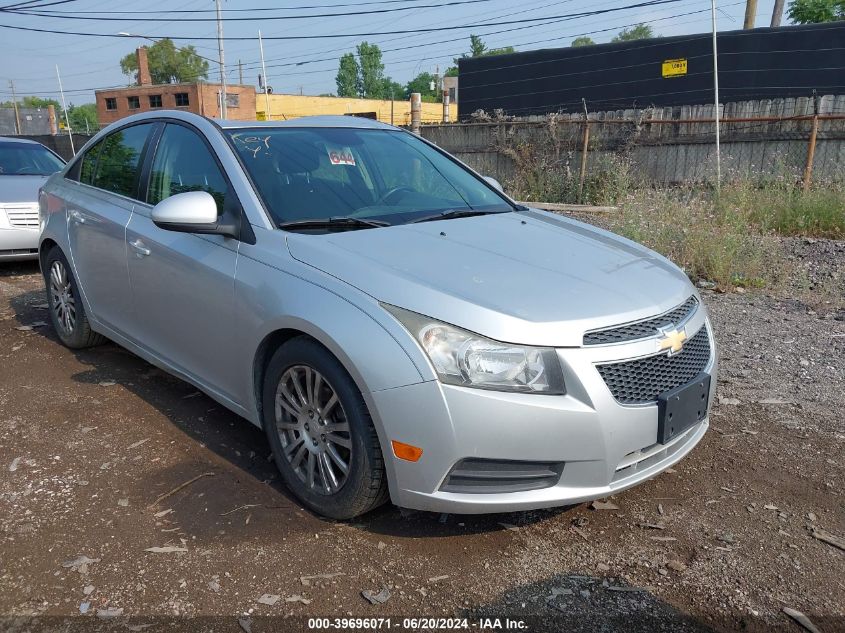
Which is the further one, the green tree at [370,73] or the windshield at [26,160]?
the green tree at [370,73]

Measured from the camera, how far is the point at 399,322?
2.61 meters

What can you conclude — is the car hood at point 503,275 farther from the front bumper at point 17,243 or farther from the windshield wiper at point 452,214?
the front bumper at point 17,243

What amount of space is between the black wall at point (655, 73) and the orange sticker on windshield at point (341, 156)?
16242 millimetres

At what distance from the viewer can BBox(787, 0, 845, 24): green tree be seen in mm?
29266

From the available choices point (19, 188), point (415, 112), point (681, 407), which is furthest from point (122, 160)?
point (415, 112)

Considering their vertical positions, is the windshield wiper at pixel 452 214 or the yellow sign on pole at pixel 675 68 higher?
the yellow sign on pole at pixel 675 68

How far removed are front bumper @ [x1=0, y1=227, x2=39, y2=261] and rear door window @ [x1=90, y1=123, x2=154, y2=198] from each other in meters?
3.72

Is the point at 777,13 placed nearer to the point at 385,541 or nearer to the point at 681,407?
the point at 681,407

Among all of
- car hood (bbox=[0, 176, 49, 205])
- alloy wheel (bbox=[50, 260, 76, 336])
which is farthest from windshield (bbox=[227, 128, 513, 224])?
car hood (bbox=[0, 176, 49, 205])

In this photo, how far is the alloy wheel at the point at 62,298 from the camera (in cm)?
516

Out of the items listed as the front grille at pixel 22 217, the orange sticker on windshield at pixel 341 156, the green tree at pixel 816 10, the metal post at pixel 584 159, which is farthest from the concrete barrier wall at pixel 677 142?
the green tree at pixel 816 10

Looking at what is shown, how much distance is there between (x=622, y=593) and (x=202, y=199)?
249 cm

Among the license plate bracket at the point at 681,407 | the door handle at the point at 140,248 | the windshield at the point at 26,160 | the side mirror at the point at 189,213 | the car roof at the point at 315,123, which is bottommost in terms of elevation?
the license plate bracket at the point at 681,407

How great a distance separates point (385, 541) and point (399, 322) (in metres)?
0.96
